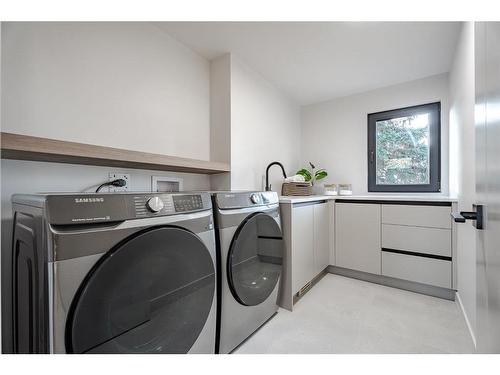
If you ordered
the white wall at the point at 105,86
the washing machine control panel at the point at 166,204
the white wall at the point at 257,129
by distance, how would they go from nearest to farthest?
the washing machine control panel at the point at 166,204 → the white wall at the point at 105,86 → the white wall at the point at 257,129

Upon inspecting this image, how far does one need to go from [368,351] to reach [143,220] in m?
1.41

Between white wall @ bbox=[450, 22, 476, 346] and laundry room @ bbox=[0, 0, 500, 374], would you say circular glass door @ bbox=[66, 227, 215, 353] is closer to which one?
laundry room @ bbox=[0, 0, 500, 374]

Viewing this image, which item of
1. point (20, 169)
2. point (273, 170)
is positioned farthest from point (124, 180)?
point (273, 170)

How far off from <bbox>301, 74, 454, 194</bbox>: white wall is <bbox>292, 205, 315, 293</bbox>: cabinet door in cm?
108

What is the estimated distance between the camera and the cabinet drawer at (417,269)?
5.95 feet

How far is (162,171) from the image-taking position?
5.27 feet

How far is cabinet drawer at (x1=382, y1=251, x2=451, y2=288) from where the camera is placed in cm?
181

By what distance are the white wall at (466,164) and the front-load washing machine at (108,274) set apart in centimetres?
160

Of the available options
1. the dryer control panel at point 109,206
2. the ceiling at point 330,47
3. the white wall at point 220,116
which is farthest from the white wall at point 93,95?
the dryer control panel at point 109,206

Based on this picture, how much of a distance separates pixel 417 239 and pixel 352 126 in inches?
58.1

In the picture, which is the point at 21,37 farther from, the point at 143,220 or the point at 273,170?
the point at 273,170

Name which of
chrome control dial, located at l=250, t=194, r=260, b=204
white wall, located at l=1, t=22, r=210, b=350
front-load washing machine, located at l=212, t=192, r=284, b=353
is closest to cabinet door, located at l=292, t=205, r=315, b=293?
front-load washing machine, located at l=212, t=192, r=284, b=353

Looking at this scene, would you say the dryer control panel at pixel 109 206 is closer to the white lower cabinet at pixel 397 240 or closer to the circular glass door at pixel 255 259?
the circular glass door at pixel 255 259

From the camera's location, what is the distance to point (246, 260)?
129 centimetres
